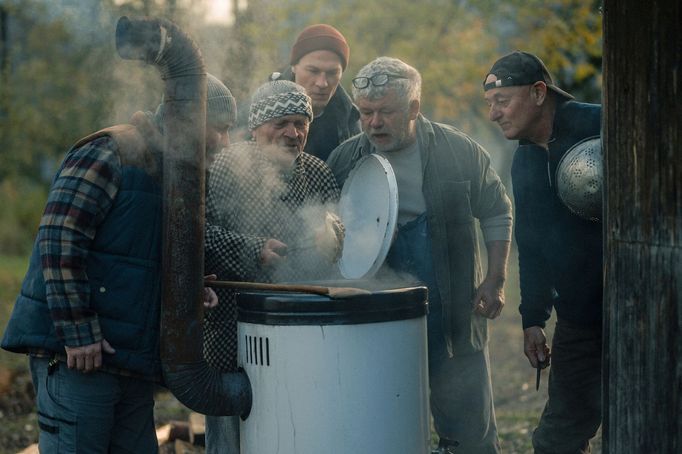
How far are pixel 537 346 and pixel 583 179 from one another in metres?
1.04

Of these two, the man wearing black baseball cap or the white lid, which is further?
the man wearing black baseball cap

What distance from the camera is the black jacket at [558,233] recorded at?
4.47 m

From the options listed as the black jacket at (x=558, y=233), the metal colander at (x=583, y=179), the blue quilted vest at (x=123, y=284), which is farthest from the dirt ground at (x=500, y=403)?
the blue quilted vest at (x=123, y=284)

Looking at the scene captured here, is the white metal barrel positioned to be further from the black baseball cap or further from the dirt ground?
the dirt ground

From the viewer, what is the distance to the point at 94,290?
3646 millimetres

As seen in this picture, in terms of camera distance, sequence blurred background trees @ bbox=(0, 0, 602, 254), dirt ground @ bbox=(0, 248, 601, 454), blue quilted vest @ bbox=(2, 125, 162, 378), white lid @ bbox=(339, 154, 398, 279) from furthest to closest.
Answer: blurred background trees @ bbox=(0, 0, 602, 254) < dirt ground @ bbox=(0, 248, 601, 454) < white lid @ bbox=(339, 154, 398, 279) < blue quilted vest @ bbox=(2, 125, 162, 378)

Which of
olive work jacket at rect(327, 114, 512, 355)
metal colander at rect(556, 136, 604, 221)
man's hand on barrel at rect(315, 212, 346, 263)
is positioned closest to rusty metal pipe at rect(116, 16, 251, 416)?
man's hand on barrel at rect(315, 212, 346, 263)

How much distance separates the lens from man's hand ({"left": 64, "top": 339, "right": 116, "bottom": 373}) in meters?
3.55

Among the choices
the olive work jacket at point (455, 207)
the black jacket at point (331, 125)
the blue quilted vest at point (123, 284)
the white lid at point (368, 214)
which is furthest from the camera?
the black jacket at point (331, 125)

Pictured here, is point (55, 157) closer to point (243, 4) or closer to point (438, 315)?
point (243, 4)

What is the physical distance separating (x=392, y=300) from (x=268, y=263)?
650mm

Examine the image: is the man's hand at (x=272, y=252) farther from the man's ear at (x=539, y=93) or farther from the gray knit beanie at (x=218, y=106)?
the man's ear at (x=539, y=93)

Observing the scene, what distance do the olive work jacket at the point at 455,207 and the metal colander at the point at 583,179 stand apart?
2.10ft

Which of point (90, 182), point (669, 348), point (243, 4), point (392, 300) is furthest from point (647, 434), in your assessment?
point (243, 4)
